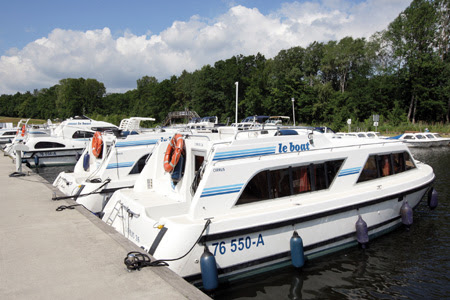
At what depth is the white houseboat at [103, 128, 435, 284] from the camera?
609 centimetres

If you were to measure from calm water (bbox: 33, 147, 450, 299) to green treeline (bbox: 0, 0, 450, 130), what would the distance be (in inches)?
1606

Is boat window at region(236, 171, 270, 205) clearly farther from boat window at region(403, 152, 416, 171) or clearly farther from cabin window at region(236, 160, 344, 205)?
boat window at region(403, 152, 416, 171)

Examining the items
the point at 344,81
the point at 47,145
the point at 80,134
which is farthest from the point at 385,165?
the point at 344,81

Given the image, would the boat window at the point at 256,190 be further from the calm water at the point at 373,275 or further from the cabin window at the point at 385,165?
the cabin window at the point at 385,165

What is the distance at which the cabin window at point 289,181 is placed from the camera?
6.82 metres

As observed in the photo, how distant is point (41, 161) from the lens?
23.2 meters

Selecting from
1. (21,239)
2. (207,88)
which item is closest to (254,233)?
(21,239)

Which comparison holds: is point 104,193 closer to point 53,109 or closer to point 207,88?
point 207,88

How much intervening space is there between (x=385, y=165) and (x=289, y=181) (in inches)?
130

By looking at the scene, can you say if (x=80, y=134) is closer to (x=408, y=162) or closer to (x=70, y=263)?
(x=70, y=263)

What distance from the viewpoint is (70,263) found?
537 centimetres

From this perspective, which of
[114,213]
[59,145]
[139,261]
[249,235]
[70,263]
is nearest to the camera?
[139,261]

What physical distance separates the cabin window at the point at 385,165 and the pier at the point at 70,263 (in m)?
5.57

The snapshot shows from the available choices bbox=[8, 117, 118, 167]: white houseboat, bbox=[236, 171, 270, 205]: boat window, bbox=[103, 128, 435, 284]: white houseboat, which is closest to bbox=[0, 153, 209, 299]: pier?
bbox=[103, 128, 435, 284]: white houseboat
